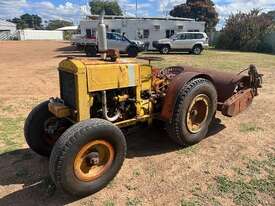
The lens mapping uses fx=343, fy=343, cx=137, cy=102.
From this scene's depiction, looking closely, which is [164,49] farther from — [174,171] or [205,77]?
[174,171]

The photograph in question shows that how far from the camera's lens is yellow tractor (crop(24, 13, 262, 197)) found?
3915 mm

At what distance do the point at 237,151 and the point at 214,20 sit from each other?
61.1m

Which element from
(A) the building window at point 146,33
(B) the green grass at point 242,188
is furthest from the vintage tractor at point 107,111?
(A) the building window at point 146,33

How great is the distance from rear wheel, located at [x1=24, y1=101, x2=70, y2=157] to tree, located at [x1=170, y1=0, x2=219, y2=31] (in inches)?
2362

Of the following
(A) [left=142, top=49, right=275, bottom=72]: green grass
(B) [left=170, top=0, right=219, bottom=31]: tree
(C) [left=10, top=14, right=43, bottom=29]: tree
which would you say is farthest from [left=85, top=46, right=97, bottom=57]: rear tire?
(C) [left=10, top=14, right=43, bottom=29]: tree

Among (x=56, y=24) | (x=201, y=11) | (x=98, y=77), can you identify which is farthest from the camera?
(x=56, y=24)

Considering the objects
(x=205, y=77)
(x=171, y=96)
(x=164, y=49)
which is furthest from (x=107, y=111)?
(x=164, y=49)

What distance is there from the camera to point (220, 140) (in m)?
5.80

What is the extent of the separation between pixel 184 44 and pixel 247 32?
33.3ft

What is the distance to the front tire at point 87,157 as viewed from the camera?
3.76 m

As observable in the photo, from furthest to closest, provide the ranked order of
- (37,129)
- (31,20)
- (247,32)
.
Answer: (31,20), (247,32), (37,129)

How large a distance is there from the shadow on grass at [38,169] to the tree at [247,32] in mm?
26500

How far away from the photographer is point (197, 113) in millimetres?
5621

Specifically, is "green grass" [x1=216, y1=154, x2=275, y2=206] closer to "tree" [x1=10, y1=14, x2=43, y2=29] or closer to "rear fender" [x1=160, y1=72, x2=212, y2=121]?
"rear fender" [x1=160, y1=72, x2=212, y2=121]
